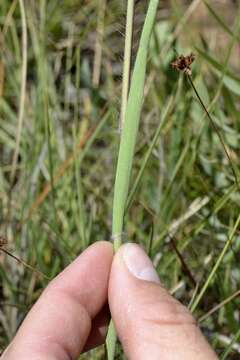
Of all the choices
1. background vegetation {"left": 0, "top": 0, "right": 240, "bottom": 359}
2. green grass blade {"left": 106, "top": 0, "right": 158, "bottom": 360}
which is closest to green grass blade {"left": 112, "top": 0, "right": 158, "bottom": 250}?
green grass blade {"left": 106, "top": 0, "right": 158, "bottom": 360}

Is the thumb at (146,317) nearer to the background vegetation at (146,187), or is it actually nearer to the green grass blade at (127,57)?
the green grass blade at (127,57)

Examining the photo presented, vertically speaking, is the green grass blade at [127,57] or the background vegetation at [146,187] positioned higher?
the green grass blade at [127,57]

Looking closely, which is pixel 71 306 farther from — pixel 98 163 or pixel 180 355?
pixel 98 163

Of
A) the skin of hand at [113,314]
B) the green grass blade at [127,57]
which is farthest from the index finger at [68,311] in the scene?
the green grass blade at [127,57]

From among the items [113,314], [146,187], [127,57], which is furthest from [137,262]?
[146,187]

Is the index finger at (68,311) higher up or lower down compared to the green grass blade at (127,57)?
lower down

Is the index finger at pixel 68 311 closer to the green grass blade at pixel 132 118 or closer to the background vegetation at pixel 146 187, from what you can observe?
the green grass blade at pixel 132 118

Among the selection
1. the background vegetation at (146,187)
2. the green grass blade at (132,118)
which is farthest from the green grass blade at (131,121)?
the background vegetation at (146,187)

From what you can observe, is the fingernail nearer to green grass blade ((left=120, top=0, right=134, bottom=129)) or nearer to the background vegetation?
green grass blade ((left=120, top=0, right=134, bottom=129))

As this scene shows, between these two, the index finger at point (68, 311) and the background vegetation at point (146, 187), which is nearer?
the index finger at point (68, 311)
